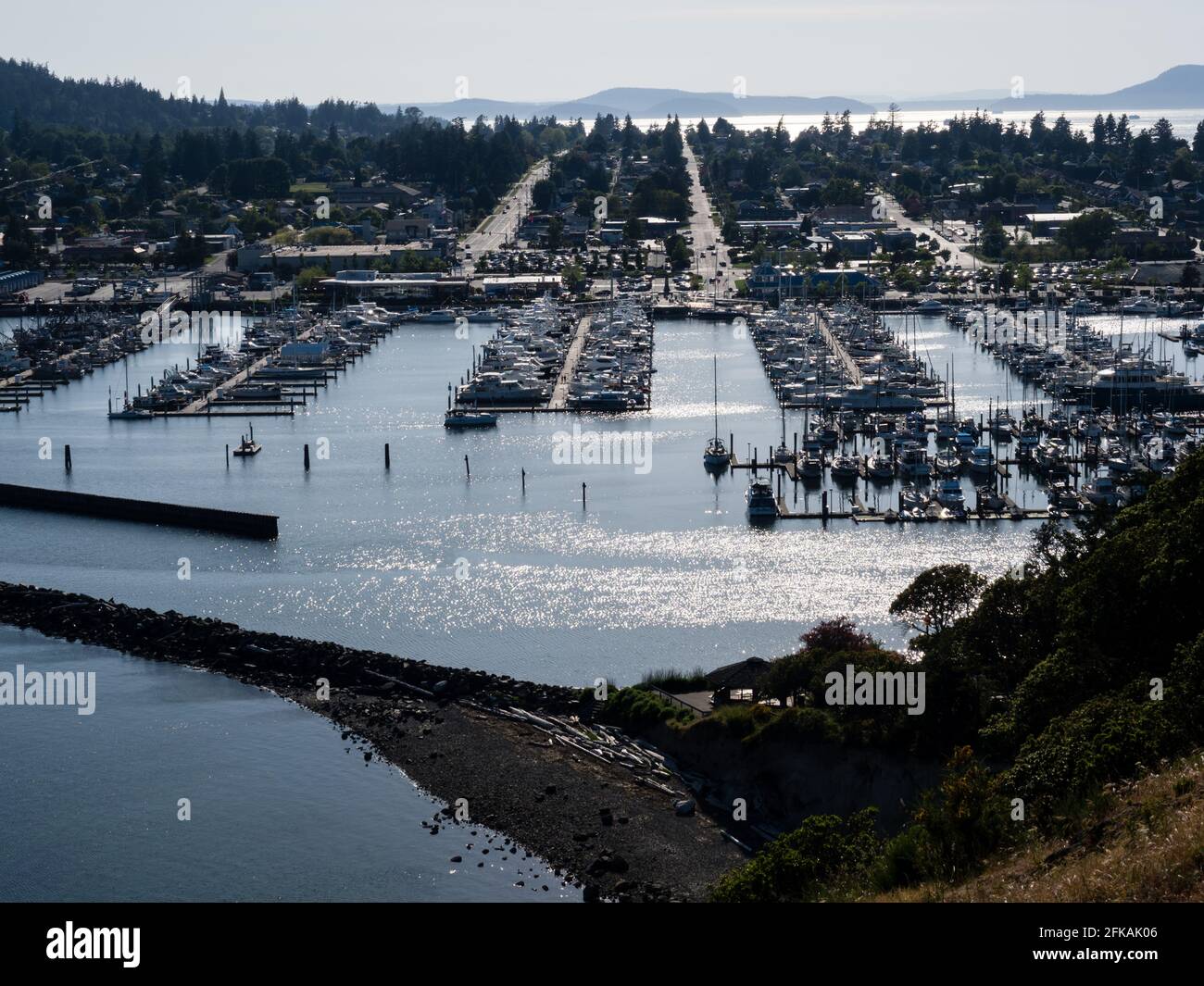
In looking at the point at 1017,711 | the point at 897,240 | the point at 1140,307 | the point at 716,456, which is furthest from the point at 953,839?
the point at 897,240

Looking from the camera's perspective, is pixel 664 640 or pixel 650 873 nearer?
pixel 650 873

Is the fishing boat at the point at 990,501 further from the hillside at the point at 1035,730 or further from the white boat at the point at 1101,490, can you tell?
the hillside at the point at 1035,730

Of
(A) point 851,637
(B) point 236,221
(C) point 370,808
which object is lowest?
(C) point 370,808

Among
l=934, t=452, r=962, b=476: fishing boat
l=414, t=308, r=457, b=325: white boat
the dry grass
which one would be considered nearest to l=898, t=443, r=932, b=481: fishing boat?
l=934, t=452, r=962, b=476: fishing boat

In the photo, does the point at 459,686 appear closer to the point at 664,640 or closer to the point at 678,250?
the point at 664,640

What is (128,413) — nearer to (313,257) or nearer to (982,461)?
(982,461)
